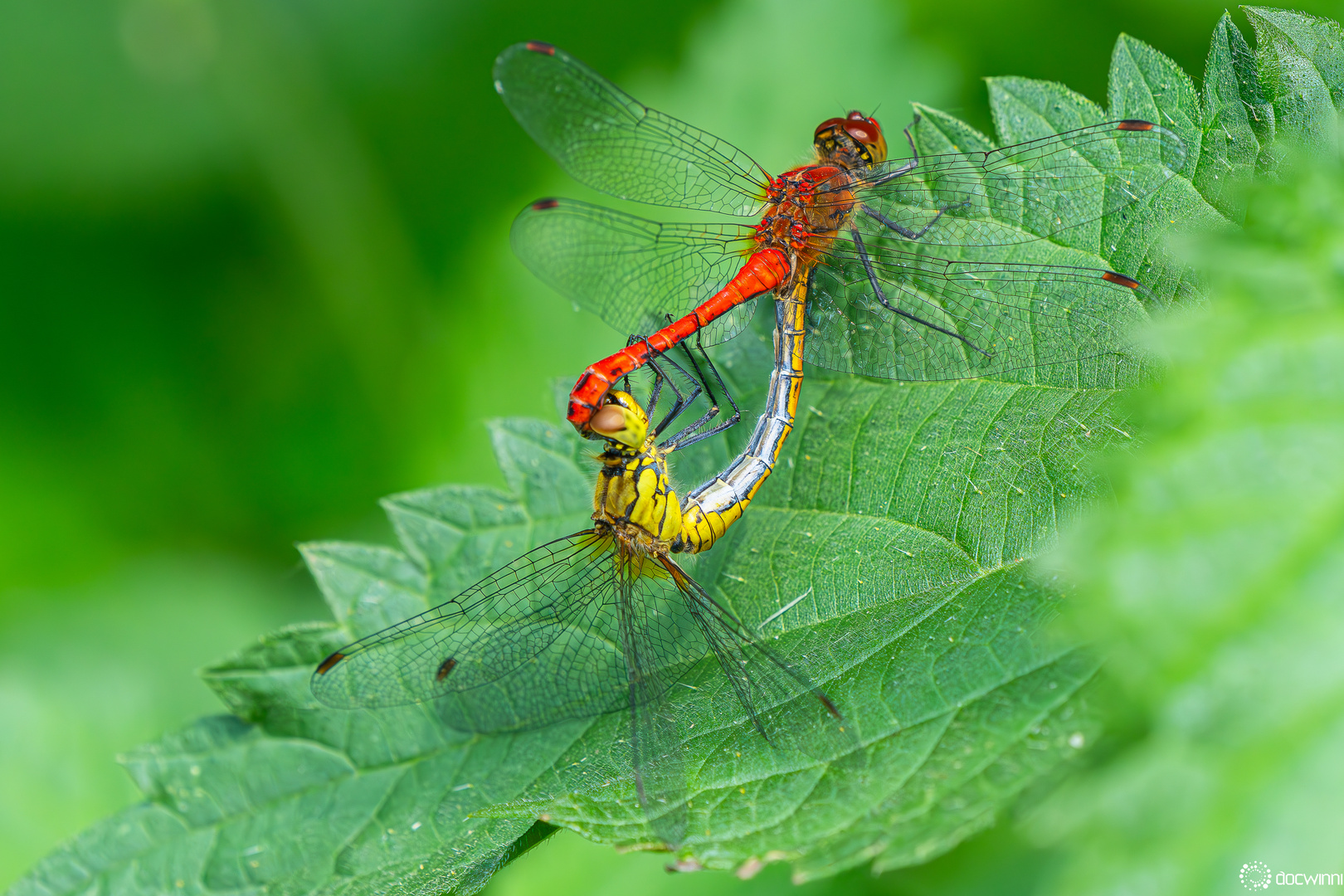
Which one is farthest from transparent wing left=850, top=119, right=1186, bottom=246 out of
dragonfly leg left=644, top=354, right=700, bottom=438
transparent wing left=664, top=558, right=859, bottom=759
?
transparent wing left=664, top=558, right=859, bottom=759

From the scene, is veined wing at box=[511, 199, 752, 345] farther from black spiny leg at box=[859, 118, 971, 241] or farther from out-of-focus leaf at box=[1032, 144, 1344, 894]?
out-of-focus leaf at box=[1032, 144, 1344, 894]

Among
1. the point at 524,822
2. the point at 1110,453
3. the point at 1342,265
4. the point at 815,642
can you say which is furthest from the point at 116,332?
the point at 1342,265

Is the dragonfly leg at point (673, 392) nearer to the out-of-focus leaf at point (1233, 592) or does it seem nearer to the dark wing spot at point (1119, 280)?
the dark wing spot at point (1119, 280)

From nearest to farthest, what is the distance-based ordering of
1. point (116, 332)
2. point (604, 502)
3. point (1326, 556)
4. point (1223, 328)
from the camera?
point (1326, 556) → point (1223, 328) → point (604, 502) → point (116, 332)

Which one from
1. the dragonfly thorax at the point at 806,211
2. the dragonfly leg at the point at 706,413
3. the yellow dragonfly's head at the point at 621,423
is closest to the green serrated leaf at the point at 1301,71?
the dragonfly thorax at the point at 806,211

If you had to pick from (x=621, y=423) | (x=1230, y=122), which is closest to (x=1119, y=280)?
(x=1230, y=122)

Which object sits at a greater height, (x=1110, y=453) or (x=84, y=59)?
(x=84, y=59)

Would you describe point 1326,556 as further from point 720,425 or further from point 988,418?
point 720,425
